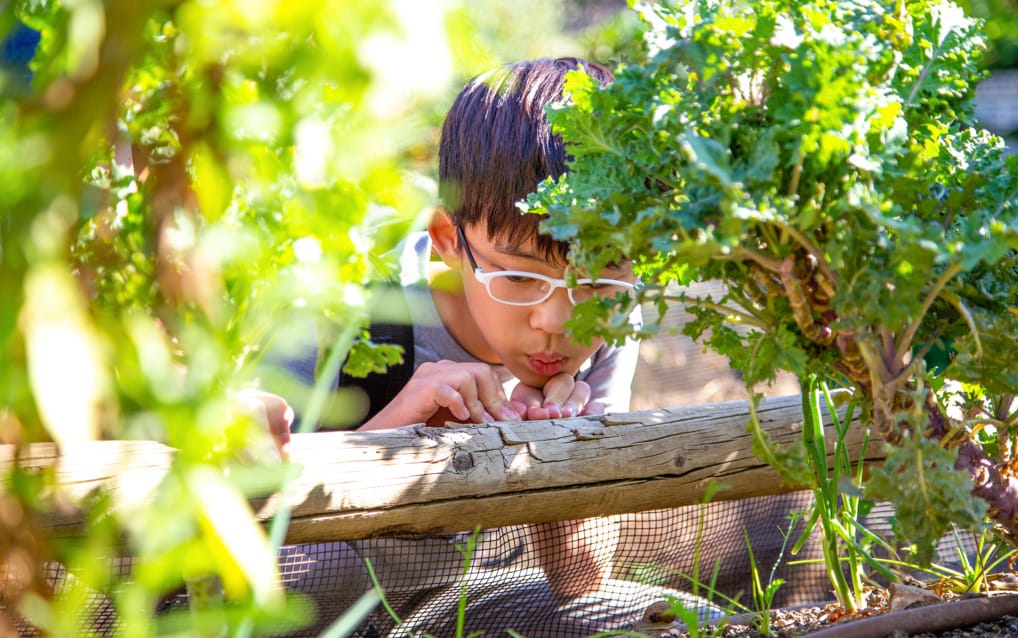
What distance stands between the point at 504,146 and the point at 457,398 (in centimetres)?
70

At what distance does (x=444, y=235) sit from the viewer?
2.44 m

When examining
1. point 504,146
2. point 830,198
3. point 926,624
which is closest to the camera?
point 830,198

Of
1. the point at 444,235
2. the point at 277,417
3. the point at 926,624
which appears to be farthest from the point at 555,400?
the point at 926,624

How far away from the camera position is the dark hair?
2186mm

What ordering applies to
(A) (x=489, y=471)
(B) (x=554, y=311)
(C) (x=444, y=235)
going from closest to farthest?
(A) (x=489, y=471) < (B) (x=554, y=311) < (C) (x=444, y=235)

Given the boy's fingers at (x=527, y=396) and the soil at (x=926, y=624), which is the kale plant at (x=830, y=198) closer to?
the soil at (x=926, y=624)

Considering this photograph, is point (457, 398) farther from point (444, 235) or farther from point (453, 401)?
point (444, 235)

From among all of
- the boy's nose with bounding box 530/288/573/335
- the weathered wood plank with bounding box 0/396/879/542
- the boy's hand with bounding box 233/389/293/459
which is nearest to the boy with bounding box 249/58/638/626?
the boy's nose with bounding box 530/288/573/335

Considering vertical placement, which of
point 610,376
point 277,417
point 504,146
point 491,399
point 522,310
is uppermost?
point 504,146

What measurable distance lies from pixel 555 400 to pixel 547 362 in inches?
4.7

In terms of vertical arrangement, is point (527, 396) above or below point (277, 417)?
below

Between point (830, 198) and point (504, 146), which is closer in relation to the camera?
point (830, 198)

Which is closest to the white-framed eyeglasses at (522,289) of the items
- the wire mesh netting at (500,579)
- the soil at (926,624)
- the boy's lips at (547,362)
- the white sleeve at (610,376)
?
the boy's lips at (547,362)

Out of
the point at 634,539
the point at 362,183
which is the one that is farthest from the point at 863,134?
the point at 634,539
